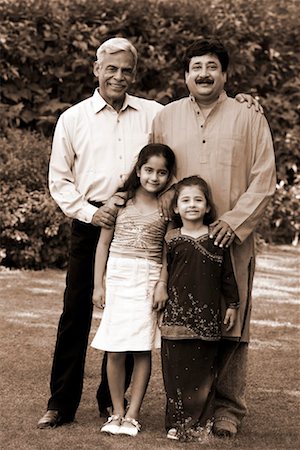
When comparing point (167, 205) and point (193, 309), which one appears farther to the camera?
point (167, 205)

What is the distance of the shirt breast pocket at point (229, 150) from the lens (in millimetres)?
4980

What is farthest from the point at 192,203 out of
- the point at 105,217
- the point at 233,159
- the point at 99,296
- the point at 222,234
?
the point at 99,296

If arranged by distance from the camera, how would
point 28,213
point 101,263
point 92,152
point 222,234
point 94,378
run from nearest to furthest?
point 222,234, point 101,263, point 92,152, point 94,378, point 28,213

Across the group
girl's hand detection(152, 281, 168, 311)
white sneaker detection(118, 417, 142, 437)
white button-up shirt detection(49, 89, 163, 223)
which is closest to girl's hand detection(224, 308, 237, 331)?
girl's hand detection(152, 281, 168, 311)

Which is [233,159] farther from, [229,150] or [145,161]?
[145,161]

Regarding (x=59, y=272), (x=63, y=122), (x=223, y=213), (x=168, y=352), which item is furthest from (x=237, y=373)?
(x=59, y=272)

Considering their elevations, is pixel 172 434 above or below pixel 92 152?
below

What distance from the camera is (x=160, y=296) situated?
16.4 ft

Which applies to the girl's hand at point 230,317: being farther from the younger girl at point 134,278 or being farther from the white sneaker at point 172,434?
the white sneaker at point 172,434

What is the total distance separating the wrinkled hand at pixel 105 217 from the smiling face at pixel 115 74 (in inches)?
23.1

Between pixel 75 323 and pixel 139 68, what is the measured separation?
645cm

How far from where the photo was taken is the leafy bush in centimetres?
980

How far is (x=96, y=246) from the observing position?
5297mm

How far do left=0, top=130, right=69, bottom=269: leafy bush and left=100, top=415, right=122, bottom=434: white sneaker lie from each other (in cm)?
480
